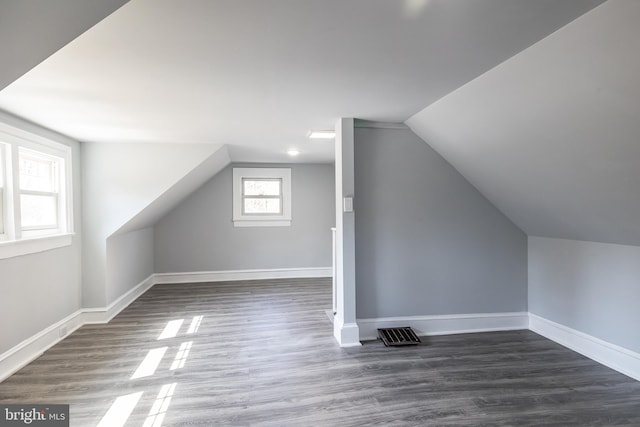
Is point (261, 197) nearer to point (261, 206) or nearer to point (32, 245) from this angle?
point (261, 206)

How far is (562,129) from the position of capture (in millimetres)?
2035

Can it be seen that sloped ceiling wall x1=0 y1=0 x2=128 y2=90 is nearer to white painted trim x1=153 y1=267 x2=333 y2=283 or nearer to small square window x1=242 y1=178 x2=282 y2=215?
small square window x1=242 y1=178 x2=282 y2=215

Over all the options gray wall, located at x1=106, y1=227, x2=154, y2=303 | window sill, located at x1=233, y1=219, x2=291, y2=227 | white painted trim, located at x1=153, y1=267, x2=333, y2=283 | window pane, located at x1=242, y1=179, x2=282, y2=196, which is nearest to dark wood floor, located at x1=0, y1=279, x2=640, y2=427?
gray wall, located at x1=106, y1=227, x2=154, y2=303

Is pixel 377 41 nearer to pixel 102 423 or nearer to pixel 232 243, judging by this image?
pixel 102 423

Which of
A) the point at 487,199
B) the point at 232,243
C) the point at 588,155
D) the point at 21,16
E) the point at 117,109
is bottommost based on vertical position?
the point at 232,243

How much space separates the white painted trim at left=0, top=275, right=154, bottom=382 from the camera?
263 centimetres

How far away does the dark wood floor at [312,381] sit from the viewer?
2.08 meters

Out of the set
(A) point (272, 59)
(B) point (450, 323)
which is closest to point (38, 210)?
(A) point (272, 59)

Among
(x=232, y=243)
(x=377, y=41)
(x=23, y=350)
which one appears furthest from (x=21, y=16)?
(x=232, y=243)

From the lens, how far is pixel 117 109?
8.76 feet

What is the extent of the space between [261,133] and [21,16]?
2.68 meters

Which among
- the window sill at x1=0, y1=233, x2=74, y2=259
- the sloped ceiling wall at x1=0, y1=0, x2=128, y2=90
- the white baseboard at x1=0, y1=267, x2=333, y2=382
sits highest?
the sloped ceiling wall at x1=0, y1=0, x2=128, y2=90

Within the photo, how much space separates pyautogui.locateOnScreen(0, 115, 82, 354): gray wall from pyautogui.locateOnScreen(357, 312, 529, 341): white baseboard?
3.03m
